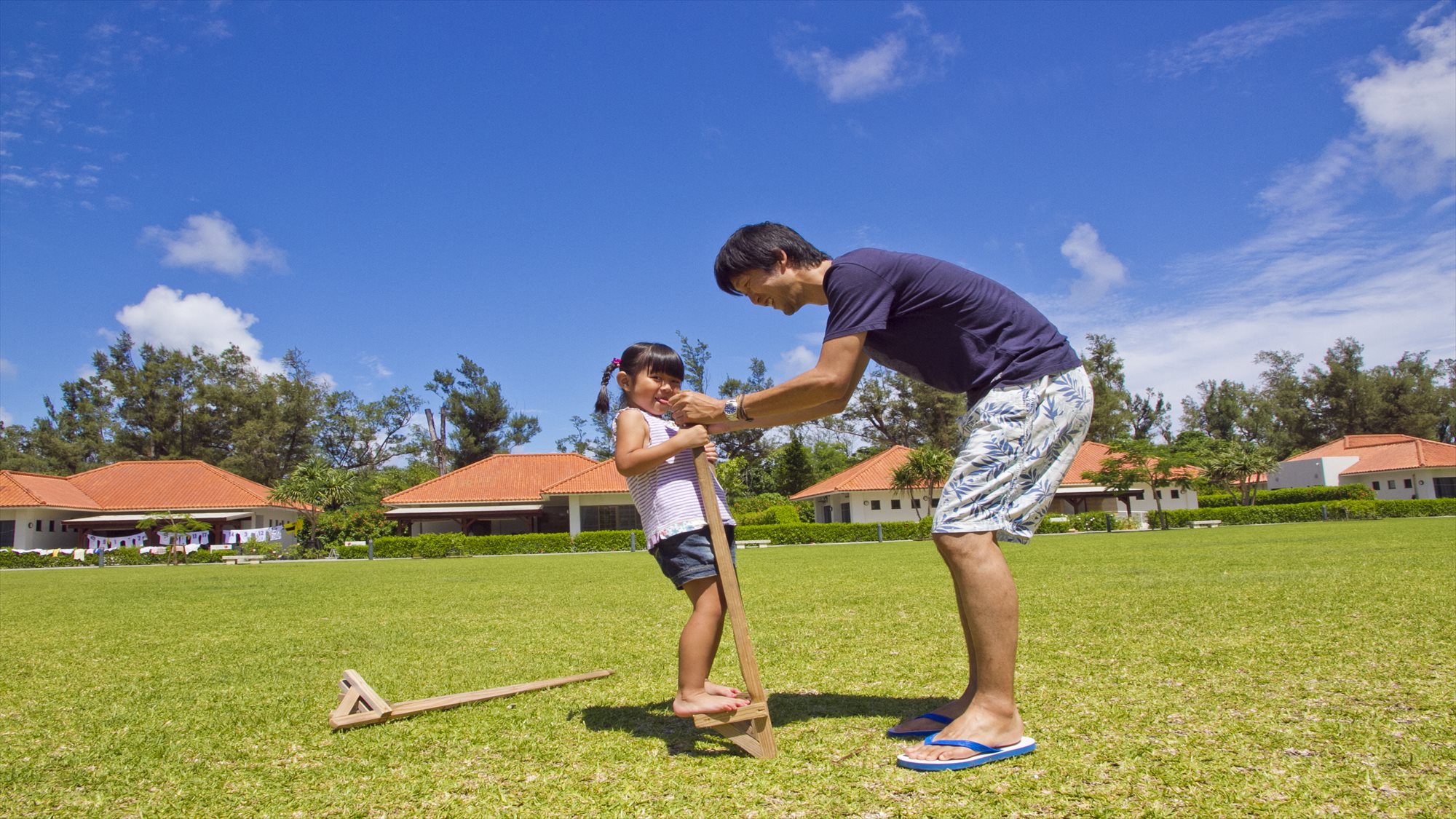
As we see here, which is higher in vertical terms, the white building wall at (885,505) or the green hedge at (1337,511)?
the white building wall at (885,505)

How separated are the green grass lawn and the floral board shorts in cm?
69

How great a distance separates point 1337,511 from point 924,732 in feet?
126

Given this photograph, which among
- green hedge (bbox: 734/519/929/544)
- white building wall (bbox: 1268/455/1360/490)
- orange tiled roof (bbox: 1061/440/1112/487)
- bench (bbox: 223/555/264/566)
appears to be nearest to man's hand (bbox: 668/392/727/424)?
green hedge (bbox: 734/519/929/544)

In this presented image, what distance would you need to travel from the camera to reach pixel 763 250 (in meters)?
2.82

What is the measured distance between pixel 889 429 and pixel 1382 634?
58.1 meters

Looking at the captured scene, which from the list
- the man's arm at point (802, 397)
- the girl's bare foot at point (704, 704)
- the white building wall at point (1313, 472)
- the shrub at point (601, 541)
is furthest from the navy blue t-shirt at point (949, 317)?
the white building wall at point (1313, 472)

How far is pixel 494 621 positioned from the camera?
22.9 ft

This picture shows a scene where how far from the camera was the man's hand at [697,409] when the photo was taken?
9.30 ft

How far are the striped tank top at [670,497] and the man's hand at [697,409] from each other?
135 mm

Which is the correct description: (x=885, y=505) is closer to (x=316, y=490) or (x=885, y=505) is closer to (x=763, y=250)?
(x=316, y=490)

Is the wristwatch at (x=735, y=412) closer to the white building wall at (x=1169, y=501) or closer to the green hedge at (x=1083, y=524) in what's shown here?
the green hedge at (x=1083, y=524)

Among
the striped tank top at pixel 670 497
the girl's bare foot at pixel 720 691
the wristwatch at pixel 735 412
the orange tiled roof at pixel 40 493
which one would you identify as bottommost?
the girl's bare foot at pixel 720 691

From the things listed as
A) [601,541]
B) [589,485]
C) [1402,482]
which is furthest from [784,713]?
[1402,482]

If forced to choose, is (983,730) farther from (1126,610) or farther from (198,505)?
(198,505)
